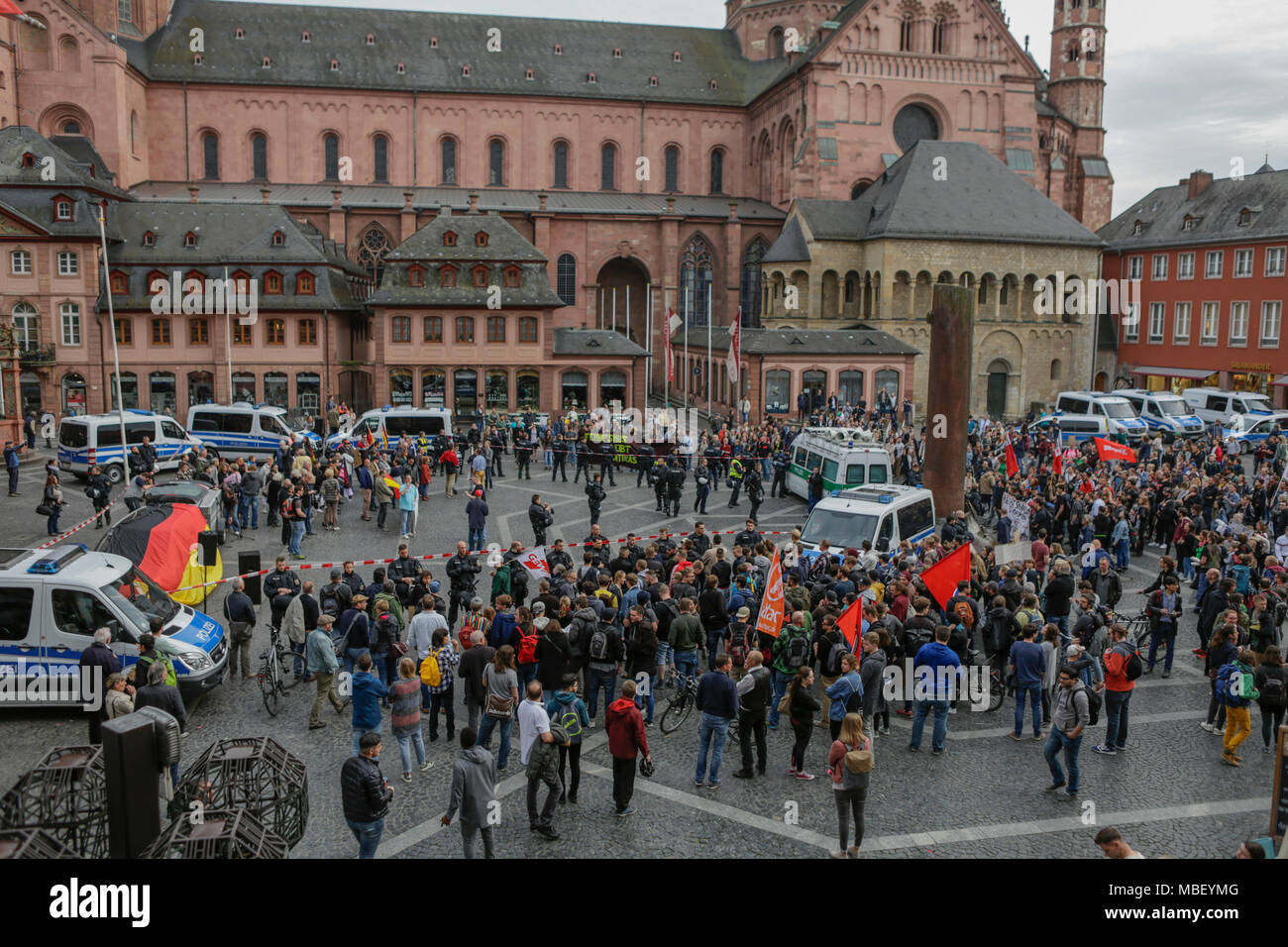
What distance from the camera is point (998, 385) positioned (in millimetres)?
57062

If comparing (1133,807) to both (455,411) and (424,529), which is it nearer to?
(424,529)

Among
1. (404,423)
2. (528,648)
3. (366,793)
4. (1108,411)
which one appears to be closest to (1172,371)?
(1108,411)

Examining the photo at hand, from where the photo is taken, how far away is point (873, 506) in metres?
20.9

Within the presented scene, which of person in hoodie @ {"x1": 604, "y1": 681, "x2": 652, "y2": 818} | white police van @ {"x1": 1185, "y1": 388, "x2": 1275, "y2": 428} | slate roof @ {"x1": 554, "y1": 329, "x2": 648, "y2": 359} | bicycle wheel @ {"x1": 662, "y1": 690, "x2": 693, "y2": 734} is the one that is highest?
slate roof @ {"x1": 554, "y1": 329, "x2": 648, "y2": 359}

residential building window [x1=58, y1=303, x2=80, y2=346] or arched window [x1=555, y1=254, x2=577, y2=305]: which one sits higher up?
arched window [x1=555, y1=254, x2=577, y2=305]

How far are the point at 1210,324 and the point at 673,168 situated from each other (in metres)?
32.1

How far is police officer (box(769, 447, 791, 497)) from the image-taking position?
104ft

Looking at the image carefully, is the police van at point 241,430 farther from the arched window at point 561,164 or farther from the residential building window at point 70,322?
the arched window at point 561,164

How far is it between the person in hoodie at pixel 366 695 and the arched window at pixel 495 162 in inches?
2242

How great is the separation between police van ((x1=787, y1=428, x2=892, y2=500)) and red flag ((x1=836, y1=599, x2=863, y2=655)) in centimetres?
1260

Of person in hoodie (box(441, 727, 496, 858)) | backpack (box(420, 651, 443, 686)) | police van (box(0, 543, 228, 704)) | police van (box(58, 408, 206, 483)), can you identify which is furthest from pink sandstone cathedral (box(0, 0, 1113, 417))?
person in hoodie (box(441, 727, 496, 858))

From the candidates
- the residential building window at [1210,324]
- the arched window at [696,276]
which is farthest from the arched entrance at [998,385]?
the arched window at [696,276]

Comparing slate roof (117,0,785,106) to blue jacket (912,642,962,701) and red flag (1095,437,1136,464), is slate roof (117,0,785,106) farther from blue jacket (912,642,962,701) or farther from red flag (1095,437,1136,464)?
blue jacket (912,642,962,701)

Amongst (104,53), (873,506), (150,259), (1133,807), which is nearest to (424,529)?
(873,506)
